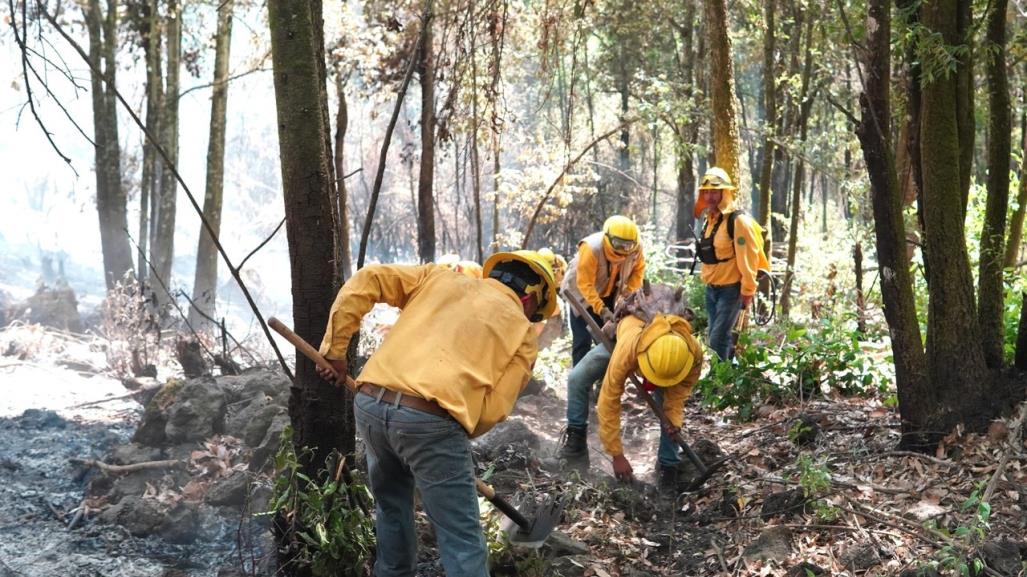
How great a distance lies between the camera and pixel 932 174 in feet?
18.0

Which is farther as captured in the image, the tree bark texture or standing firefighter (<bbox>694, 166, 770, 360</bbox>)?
the tree bark texture

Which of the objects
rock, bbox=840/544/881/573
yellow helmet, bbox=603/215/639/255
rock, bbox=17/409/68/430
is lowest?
rock, bbox=840/544/881/573

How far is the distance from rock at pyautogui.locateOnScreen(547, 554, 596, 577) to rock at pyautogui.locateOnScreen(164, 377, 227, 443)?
352 centimetres

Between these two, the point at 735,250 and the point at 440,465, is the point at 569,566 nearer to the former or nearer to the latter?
the point at 440,465

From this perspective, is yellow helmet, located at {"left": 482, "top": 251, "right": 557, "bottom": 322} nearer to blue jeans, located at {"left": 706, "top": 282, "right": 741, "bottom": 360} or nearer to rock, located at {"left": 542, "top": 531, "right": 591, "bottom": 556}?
rock, located at {"left": 542, "top": 531, "right": 591, "bottom": 556}

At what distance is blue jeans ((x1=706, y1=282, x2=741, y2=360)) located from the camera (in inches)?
332

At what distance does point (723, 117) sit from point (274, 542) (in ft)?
21.9

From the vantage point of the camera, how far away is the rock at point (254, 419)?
23.1ft

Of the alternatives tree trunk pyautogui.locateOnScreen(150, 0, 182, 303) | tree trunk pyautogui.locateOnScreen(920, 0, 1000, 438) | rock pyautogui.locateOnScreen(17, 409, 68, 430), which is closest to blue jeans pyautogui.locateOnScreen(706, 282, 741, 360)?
tree trunk pyautogui.locateOnScreen(920, 0, 1000, 438)

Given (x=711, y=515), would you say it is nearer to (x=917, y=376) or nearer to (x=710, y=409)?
(x=917, y=376)

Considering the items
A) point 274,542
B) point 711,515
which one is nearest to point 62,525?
point 274,542

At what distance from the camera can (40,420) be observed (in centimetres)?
839

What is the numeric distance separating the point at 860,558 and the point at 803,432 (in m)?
1.89

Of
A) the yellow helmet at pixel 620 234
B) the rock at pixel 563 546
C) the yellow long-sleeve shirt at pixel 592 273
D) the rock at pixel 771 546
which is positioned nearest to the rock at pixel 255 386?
the yellow long-sleeve shirt at pixel 592 273
